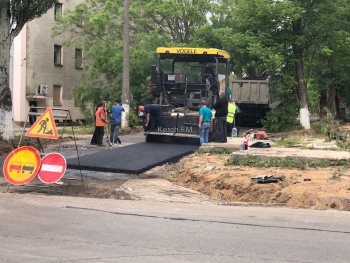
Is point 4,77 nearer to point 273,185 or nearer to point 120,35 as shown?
point 273,185

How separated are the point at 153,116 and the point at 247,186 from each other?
10675 millimetres

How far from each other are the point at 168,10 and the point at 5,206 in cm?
2669

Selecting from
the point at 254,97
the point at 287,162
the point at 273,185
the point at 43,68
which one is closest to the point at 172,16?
the point at 254,97

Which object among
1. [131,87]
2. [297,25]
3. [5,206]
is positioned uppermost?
[297,25]

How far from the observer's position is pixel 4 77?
19531 millimetres

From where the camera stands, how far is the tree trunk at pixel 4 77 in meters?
19.5

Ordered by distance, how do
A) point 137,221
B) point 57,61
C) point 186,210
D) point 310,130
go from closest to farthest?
point 137,221 < point 186,210 < point 310,130 < point 57,61

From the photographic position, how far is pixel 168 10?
34.8 m

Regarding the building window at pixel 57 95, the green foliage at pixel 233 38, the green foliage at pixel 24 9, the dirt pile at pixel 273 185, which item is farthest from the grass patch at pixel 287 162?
the building window at pixel 57 95

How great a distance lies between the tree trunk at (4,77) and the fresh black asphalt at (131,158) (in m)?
3.96

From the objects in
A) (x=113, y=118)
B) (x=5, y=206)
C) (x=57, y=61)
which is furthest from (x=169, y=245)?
(x=57, y=61)

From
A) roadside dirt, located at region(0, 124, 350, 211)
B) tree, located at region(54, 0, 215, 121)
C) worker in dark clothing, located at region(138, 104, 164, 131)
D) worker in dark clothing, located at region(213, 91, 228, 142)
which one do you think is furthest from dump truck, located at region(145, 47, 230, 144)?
tree, located at region(54, 0, 215, 121)

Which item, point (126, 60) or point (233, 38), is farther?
point (126, 60)

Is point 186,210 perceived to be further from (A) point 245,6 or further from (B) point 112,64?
(B) point 112,64
